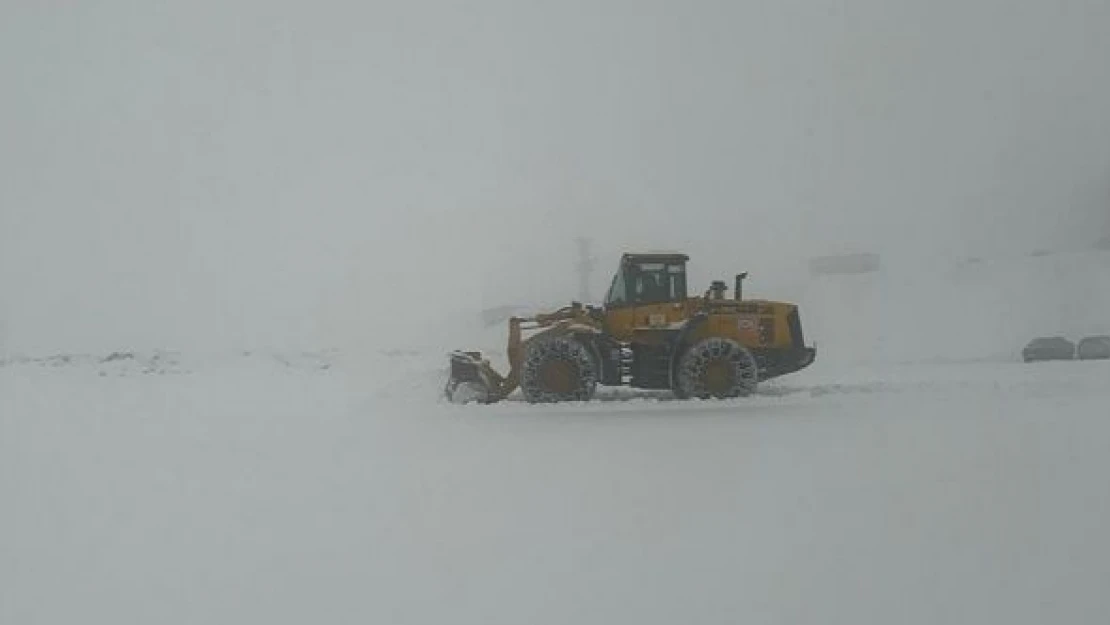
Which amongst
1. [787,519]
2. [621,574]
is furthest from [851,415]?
[621,574]

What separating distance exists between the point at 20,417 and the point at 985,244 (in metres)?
7.80

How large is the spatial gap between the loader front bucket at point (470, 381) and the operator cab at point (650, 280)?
1.07m

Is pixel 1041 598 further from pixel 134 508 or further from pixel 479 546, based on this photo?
pixel 134 508

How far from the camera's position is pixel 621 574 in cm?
155

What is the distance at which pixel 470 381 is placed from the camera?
5.19 metres

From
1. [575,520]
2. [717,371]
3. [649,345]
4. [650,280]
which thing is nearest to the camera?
[575,520]

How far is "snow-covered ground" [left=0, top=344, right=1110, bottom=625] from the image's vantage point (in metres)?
1.44

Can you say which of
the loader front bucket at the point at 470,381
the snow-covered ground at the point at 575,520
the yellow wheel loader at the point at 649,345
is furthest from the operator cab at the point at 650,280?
the snow-covered ground at the point at 575,520

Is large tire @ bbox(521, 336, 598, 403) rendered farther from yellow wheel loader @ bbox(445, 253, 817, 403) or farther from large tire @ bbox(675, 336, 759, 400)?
large tire @ bbox(675, 336, 759, 400)

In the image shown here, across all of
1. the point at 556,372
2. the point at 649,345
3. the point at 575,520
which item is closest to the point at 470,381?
the point at 556,372

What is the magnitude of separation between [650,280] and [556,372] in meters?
0.99

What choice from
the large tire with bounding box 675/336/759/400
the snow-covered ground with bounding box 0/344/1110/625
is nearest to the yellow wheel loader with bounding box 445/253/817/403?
the large tire with bounding box 675/336/759/400

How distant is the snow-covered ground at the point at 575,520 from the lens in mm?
1444

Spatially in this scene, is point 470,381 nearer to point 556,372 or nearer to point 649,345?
point 556,372
